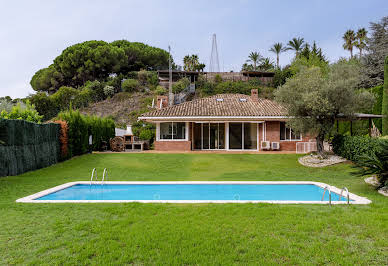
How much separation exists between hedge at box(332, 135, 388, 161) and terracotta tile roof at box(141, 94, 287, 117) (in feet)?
22.3

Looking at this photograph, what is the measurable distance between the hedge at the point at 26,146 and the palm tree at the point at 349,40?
53468mm

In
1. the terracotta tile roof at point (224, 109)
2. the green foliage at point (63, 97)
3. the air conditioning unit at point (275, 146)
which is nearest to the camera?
the air conditioning unit at point (275, 146)

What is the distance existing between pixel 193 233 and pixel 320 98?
13.0m

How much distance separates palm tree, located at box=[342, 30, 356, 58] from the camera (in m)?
51.5

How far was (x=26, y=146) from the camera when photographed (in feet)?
44.3

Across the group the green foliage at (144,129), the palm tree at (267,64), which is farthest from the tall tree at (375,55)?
the palm tree at (267,64)

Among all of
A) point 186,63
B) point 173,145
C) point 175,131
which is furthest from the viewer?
point 186,63

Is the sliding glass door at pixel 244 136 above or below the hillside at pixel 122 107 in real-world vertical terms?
below

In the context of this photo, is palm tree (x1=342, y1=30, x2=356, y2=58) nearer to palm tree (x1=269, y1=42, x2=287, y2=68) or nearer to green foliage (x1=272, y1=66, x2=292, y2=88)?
green foliage (x1=272, y1=66, x2=292, y2=88)

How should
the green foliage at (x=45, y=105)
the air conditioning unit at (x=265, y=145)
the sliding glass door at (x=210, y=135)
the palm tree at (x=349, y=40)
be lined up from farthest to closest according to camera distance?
the palm tree at (x=349, y=40) < the green foliage at (x=45, y=105) < the sliding glass door at (x=210, y=135) < the air conditioning unit at (x=265, y=145)

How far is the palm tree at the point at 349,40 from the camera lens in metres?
51.5

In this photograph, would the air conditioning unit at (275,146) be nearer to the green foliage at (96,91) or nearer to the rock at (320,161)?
the rock at (320,161)

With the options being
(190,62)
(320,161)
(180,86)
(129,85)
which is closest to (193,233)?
(320,161)

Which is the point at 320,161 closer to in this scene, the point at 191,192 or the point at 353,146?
the point at 353,146
